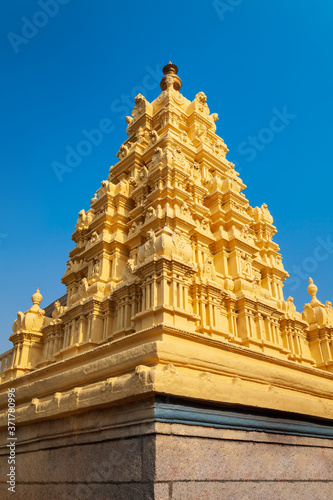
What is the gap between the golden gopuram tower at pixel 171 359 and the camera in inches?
246

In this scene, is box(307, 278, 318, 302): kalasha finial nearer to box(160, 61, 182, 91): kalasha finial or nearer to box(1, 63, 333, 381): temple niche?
box(1, 63, 333, 381): temple niche

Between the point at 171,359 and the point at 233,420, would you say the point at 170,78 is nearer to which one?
the point at 171,359

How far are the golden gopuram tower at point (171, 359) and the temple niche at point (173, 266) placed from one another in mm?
58

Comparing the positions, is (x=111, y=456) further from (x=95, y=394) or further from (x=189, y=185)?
(x=189, y=185)

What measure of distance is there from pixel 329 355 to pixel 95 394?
11052mm

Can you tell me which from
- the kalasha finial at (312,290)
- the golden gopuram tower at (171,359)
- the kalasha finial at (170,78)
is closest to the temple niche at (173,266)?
the golden gopuram tower at (171,359)

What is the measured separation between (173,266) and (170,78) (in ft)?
54.6

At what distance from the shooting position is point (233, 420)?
22.6ft

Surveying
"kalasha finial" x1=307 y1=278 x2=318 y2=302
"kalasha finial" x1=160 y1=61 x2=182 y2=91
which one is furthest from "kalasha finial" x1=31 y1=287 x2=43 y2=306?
"kalasha finial" x1=160 y1=61 x2=182 y2=91

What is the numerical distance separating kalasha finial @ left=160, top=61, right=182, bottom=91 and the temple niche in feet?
10.4

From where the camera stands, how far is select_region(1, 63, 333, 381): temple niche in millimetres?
10547

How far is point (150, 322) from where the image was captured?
955cm

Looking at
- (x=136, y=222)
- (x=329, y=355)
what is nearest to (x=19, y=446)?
(x=136, y=222)

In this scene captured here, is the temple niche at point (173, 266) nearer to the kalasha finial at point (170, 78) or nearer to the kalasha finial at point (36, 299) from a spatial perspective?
the kalasha finial at point (36, 299)
